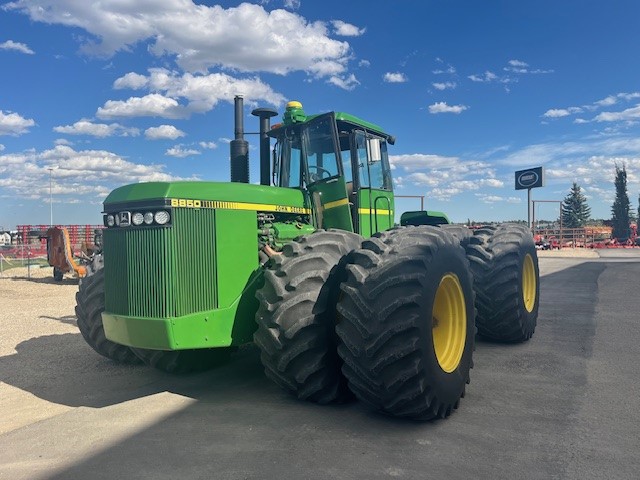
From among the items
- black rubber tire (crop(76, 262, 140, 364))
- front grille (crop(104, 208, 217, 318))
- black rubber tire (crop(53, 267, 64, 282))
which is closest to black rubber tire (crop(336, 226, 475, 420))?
front grille (crop(104, 208, 217, 318))

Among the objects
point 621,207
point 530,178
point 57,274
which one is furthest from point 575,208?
point 57,274

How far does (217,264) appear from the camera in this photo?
4359mm

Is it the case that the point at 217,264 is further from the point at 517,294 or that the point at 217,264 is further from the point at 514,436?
the point at 517,294

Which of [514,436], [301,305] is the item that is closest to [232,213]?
[301,305]

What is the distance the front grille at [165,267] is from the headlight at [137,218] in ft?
0.20

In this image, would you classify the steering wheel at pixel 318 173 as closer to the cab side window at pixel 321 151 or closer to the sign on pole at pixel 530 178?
the cab side window at pixel 321 151

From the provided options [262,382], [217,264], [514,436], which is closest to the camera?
[514,436]

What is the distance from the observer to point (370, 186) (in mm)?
6160

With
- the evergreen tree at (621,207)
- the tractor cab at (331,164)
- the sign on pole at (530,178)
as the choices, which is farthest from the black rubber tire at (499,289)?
the evergreen tree at (621,207)

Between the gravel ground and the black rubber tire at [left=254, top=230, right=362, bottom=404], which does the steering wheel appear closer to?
the black rubber tire at [left=254, top=230, right=362, bottom=404]

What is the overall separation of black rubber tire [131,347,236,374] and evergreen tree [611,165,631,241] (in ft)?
182

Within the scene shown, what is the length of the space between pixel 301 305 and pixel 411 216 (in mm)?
4850

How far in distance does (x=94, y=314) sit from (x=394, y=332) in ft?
10.9

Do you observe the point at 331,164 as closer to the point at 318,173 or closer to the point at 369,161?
the point at 318,173
